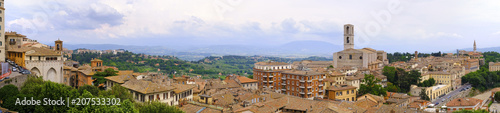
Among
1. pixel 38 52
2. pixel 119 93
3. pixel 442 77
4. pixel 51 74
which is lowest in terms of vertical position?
pixel 442 77

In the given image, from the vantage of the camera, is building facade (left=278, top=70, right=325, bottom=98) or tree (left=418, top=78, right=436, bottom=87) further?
tree (left=418, top=78, right=436, bottom=87)

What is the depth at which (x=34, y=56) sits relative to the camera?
31.0m

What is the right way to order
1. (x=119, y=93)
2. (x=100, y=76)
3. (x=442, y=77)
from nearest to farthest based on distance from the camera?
(x=119, y=93)
(x=100, y=76)
(x=442, y=77)

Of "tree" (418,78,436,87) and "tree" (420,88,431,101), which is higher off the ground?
"tree" (418,78,436,87)

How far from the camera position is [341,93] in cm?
4319

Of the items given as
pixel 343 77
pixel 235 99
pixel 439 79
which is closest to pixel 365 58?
pixel 439 79

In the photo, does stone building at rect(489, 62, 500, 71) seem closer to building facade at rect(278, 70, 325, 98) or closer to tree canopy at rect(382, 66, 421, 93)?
tree canopy at rect(382, 66, 421, 93)

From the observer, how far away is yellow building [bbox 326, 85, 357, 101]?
42.8 meters

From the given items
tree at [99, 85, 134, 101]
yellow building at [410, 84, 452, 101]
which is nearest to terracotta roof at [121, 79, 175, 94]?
tree at [99, 85, 134, 101]

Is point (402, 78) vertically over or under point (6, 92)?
under

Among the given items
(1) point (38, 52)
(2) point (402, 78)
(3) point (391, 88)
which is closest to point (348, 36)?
(2) point (402, 78)

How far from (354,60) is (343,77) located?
2660cm

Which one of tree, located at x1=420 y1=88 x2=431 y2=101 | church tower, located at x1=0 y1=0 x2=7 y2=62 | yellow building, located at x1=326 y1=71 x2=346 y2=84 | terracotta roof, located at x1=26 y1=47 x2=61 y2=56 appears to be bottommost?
tree, located at x1=420 y1=88 x2=431 y2=101

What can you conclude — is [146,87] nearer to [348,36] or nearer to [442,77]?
[442,77]
